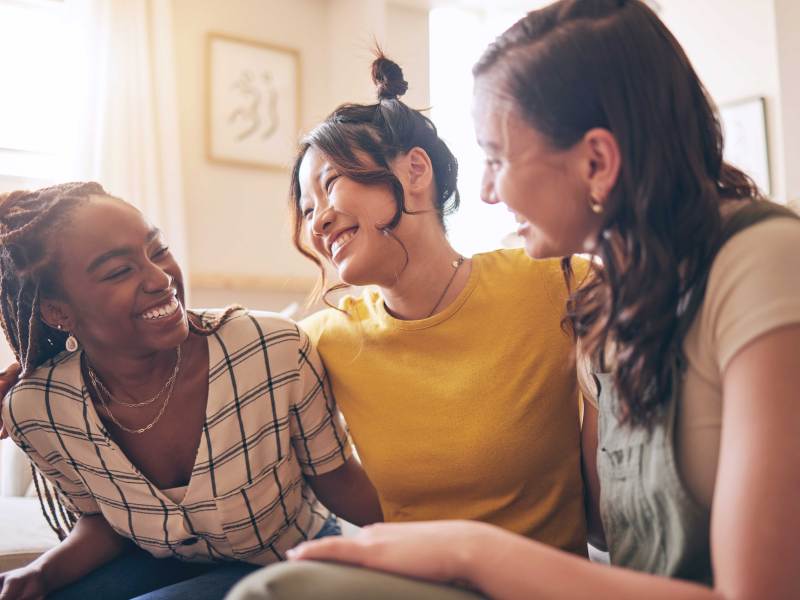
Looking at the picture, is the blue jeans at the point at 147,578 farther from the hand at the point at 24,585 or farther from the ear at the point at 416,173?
the ear at the point at 416,173

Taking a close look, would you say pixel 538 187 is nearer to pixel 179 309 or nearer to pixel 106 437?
pixel 179 309

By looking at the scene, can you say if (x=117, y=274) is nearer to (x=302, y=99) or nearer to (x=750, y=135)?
(x=302, y=99)

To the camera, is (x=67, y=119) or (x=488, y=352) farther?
(x=67, y=119)

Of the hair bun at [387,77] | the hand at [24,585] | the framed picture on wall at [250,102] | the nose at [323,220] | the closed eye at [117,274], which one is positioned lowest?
the hand at [24,585]

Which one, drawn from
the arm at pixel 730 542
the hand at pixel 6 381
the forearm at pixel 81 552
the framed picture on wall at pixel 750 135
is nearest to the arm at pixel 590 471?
the arm at pixel 730 542

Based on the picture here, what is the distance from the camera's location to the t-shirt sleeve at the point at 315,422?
146 centimetres

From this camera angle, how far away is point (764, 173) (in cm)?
379

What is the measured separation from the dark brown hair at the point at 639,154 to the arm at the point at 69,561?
3.36 ft

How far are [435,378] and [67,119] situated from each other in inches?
113

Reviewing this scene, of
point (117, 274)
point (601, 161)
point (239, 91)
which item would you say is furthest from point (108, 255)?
point (239, 91)

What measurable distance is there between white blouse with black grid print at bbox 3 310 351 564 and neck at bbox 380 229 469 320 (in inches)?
7.4

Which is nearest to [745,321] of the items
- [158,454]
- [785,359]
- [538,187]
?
[785,359]

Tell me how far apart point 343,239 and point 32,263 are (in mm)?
534

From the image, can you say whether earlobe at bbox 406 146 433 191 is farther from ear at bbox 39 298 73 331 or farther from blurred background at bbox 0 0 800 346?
blurred background at bbox 0 0 800 346
